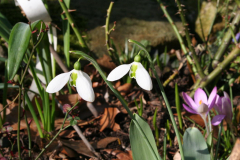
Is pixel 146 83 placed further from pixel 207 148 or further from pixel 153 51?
pixel 153 51

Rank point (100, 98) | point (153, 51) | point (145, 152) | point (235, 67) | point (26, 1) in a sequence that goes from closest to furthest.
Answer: point (145, 152) < point (26, 1) < point (100, 98) < point (235, 67) < point (153, 51)

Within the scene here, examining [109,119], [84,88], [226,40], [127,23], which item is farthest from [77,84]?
[127,23]

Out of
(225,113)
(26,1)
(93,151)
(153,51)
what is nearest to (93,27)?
(153,51)

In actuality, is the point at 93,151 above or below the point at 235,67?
above

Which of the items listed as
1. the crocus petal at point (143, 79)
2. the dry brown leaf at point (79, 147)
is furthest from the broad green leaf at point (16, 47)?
the dry brown leaf at point (79, 147)

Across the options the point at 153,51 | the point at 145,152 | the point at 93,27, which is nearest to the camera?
the point at 145,152

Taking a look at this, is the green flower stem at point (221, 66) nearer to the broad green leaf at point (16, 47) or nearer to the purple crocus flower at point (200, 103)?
the purple crocus flower at point (200, 103)

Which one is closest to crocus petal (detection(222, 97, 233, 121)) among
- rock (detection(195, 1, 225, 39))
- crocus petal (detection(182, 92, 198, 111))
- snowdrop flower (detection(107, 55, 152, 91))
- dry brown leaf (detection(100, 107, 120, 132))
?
crocus petal (detection(182, 92, 198, 111))
